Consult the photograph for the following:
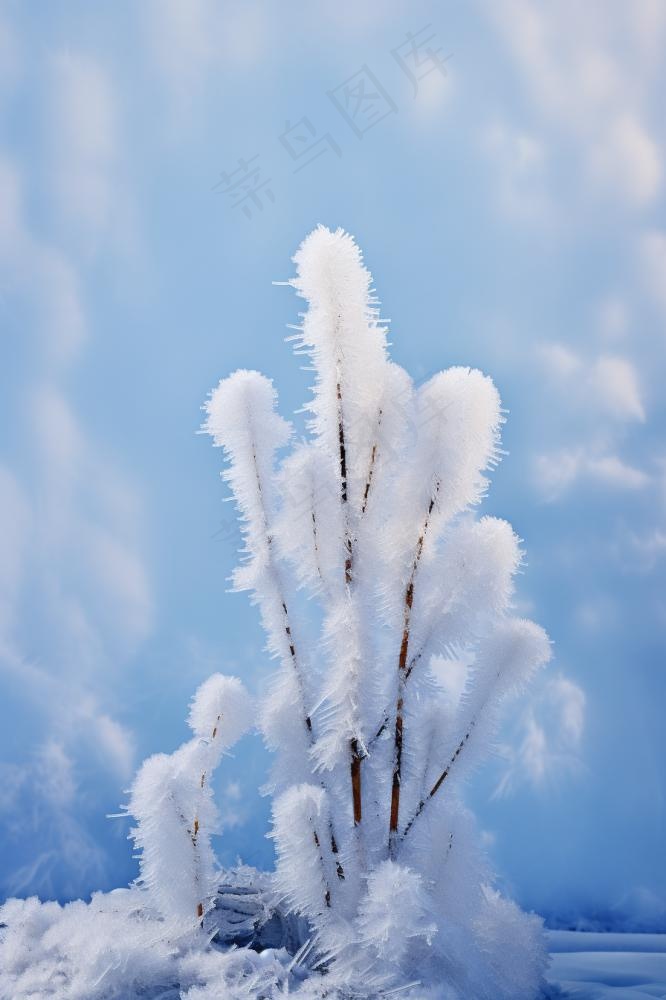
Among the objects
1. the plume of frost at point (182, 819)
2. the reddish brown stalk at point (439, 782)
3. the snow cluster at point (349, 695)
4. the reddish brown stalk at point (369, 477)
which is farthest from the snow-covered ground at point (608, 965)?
the reddish brown stalk at point (369, 477)

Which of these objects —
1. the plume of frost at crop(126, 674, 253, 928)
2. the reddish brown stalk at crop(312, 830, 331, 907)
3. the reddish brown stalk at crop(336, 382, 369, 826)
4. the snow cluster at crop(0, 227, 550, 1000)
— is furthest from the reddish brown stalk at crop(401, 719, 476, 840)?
the plume of frost at crop(126, 674, 253, 928)

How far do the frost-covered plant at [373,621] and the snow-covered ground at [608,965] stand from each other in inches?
11.5

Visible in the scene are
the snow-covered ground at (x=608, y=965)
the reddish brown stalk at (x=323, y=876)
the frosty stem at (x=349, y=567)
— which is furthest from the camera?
the snow-covered ground at (x=608, y=965)

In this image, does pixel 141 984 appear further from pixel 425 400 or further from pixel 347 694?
pixel 425 400

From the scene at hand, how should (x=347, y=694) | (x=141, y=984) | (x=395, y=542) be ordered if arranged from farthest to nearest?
(x=395, y=542) < (x=347, y=694) < (x=141, y=984)

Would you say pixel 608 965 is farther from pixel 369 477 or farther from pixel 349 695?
pixel 369 477

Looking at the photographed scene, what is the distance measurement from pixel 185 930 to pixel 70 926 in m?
0.42

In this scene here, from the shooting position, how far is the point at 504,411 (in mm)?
2520

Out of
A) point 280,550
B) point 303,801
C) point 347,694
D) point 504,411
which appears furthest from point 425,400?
point 303,801

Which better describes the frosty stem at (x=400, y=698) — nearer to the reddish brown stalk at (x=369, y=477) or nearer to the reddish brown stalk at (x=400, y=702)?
the reddish brown stalk at (x=400, y=702)

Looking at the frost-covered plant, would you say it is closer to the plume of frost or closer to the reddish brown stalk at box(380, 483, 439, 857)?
the reddish brown stalk at box(380, 483, 439, 857)

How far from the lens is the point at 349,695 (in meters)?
2.46

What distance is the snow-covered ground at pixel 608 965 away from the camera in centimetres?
283

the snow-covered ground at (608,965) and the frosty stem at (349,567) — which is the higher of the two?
the frosty stem at (349,567)
